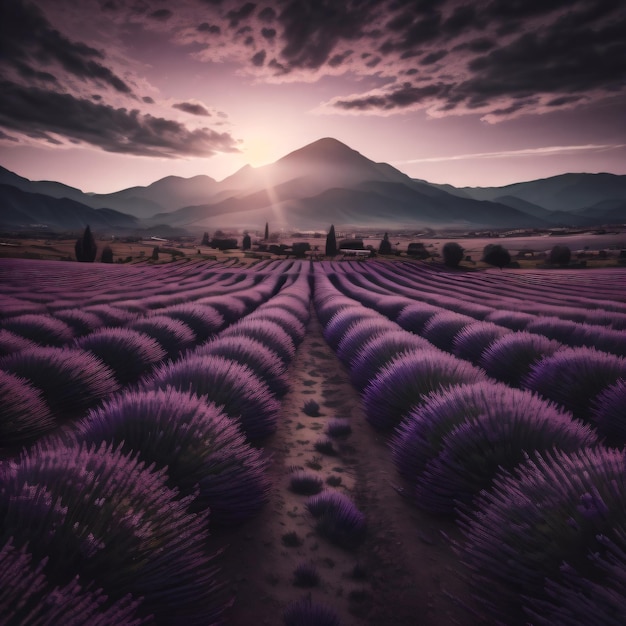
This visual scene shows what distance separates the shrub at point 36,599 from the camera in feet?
3.12

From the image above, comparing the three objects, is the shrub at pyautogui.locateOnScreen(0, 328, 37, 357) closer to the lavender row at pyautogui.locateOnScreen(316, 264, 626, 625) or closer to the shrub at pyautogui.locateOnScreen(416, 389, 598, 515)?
the lavender row at pyautogui.locateOnScreen(316, 264, 626, 625)

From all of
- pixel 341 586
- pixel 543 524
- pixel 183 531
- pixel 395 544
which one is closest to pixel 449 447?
pixel 395 544

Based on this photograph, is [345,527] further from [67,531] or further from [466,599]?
[67,531]

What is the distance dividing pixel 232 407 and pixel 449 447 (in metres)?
1.83

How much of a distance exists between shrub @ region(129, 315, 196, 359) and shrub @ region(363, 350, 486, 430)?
12.2 feet

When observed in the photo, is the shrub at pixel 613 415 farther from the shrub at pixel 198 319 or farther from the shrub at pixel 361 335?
the shrub at pixel 198 319

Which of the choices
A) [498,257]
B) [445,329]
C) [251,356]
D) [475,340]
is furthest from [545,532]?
[498,257]

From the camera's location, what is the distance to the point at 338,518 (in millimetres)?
2473

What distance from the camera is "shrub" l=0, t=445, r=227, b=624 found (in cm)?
121

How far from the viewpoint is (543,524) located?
57.6 inches

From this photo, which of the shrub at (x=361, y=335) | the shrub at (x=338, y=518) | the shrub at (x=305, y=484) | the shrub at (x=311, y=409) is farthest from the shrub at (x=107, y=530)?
the shrub at (x=361, y=335)

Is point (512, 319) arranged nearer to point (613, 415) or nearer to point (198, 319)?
point (613, 415)

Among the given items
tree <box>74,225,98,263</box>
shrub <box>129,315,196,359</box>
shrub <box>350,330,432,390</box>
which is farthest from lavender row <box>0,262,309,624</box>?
tree <box>74,225,98,263</box>

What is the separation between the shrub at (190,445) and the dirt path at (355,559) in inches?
11.3
